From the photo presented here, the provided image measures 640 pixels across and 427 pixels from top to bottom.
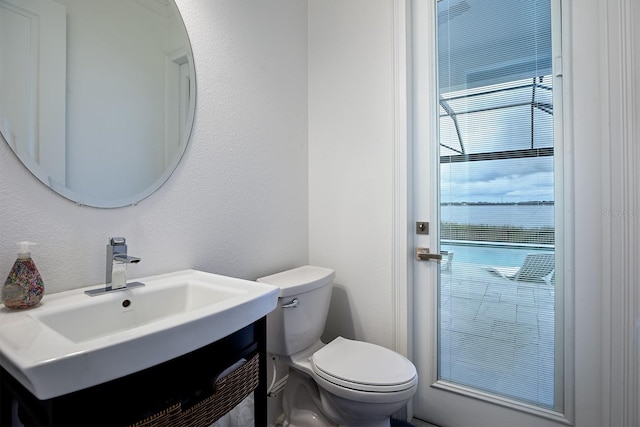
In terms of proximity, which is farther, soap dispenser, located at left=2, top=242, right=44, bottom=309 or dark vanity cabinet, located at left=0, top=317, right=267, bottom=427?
soap dispenser, located at left=2, top=242, right=44, bottom=309

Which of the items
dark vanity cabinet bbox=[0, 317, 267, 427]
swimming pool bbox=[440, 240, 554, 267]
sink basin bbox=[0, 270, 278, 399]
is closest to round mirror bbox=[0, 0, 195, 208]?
sink basin bbox=[0, 270, 278, 399]

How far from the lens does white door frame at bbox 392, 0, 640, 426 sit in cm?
108

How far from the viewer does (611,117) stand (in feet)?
3.65

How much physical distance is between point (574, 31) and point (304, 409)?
194 centimetres

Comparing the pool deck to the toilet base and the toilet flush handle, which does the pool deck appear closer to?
the toilet base

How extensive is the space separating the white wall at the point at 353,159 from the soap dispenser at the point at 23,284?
1.24 m

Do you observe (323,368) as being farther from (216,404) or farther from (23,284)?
(23,284)

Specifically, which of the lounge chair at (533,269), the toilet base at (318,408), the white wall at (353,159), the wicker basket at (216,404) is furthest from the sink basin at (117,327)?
the lounge chair at (533,269)

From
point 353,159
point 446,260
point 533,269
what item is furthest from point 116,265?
point 533,269

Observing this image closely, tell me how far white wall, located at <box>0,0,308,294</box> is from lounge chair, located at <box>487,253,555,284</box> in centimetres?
103

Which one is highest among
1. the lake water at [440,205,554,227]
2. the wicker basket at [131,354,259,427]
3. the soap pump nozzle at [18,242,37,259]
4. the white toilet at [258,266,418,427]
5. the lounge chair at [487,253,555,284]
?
the lake water at [440,205,554,227]

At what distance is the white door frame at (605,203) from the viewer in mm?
1085

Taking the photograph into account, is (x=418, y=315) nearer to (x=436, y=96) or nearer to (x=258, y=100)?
(x=436, y=96)

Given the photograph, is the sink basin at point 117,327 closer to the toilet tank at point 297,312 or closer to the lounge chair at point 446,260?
the toilet tank at point 297,312
